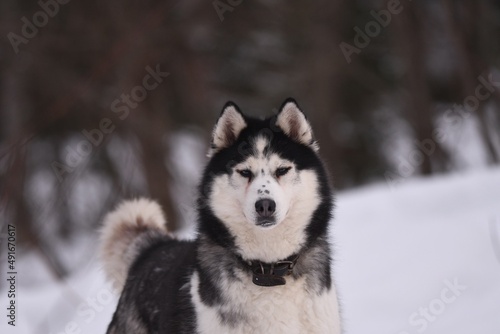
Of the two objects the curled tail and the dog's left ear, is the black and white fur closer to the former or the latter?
the dog's left ear

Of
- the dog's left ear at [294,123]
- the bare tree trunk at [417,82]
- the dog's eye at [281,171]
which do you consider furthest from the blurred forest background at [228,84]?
the dog's eye at [281,171]

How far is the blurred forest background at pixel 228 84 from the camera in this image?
945 centimetres

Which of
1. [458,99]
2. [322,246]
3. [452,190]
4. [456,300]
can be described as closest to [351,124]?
[458,99]

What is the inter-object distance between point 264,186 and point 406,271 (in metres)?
2.86

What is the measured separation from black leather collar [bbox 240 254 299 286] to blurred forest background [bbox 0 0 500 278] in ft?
18.0

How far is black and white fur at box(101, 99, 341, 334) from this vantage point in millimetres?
2826

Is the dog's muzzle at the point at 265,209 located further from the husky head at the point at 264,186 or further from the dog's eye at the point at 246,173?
the dog's eye at the point at 246,173

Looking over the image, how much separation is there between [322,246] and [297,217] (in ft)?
0.71

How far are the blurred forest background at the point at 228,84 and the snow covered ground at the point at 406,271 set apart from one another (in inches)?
82.1
